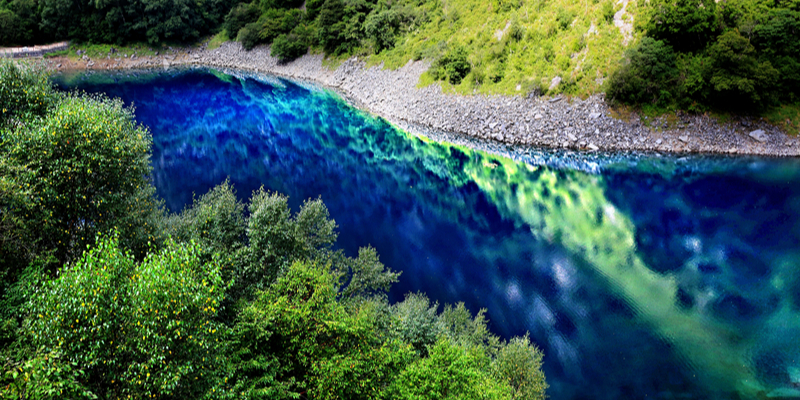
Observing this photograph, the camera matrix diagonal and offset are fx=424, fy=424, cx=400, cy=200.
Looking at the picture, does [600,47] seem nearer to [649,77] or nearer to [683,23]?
[649,77]

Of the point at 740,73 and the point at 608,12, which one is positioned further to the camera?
the point at 608,12

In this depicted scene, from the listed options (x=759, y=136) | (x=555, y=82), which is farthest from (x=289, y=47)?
(x=759, y=136)

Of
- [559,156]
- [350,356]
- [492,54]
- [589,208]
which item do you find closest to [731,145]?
[559,156]

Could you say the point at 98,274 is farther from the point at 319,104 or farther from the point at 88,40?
the point at 88,40

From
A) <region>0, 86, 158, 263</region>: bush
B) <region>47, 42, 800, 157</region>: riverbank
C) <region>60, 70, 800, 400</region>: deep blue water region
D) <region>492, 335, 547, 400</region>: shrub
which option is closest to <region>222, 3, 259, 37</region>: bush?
<region>47, 42, 800, 157</region>: riverbank

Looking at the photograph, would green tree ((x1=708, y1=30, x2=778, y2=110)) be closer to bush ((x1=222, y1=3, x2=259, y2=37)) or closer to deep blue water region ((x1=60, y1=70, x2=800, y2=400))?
deep blue water region ((x1=60, y1=70, x2=800, y2=400))
